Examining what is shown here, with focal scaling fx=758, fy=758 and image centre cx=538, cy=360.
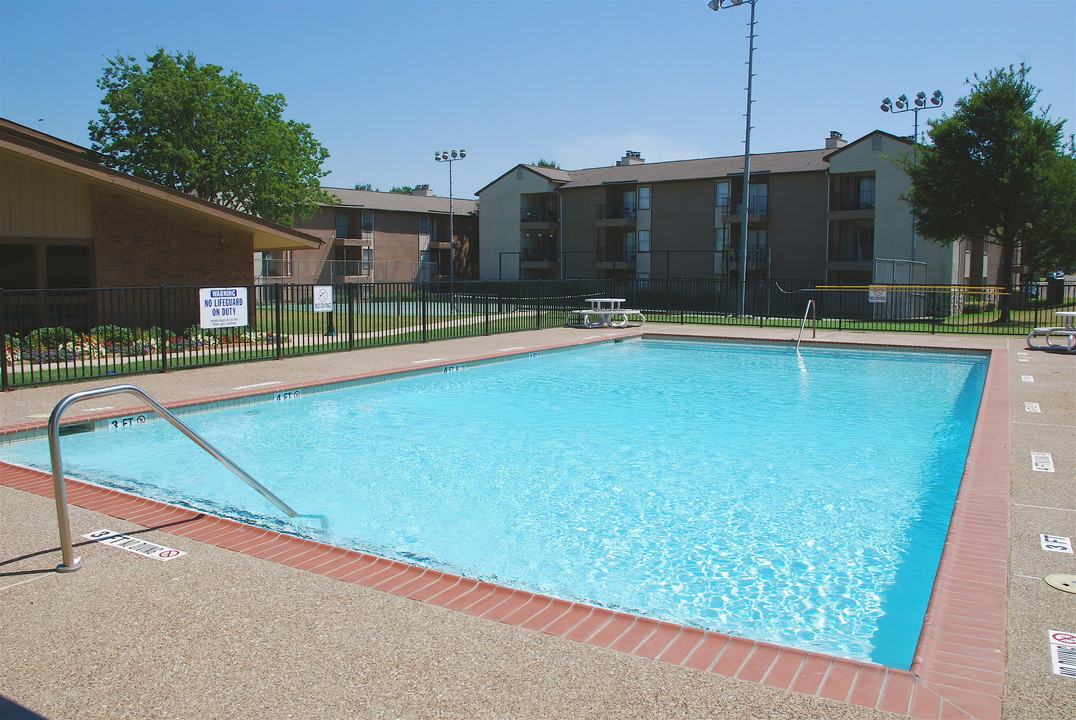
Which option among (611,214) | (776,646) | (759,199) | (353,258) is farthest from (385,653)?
(353,258)

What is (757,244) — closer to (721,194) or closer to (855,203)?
(721,194)

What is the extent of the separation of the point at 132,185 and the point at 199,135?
17171 millimetres

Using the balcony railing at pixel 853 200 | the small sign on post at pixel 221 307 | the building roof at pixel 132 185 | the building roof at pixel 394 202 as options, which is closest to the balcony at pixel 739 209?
the balcony railing at pixel 853 200

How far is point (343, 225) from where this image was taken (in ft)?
174

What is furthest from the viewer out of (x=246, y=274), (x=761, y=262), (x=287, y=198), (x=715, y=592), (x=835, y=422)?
(x=761, y=262)

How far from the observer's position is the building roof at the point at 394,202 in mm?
52875

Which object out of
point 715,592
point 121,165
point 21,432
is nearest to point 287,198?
point 121,165

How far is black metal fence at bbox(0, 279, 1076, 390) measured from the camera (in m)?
15.3

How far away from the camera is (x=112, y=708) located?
3326mm

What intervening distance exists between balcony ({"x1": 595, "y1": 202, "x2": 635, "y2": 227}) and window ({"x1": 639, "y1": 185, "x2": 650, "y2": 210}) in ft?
3.80

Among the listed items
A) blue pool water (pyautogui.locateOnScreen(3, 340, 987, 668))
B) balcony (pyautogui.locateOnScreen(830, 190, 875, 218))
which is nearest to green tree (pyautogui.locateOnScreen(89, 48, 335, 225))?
blue pool water (pyautogui.locateOnScreen(3, 340, 987, 668))

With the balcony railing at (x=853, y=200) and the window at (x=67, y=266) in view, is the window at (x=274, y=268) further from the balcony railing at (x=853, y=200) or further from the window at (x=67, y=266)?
the balcony railing at (x=853, y=200)

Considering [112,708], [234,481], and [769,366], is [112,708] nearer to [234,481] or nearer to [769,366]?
[234,481]

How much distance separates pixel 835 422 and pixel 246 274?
17072 mm
